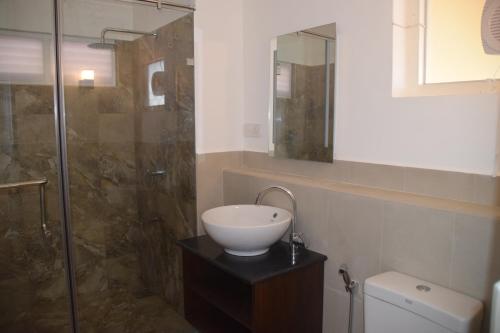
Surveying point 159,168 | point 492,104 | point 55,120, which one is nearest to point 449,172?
point 492,104

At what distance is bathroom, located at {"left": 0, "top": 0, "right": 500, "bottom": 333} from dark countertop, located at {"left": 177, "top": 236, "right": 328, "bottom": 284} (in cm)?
5

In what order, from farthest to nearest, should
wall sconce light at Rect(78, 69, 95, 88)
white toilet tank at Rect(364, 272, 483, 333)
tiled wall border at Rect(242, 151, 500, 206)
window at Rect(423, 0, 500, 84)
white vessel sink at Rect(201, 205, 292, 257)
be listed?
wall sconce light at Rect(78, 69, 95, 88), white vessel sink at Rect(201, 205, 292, 257), window at Rect(423, 0, 500, 84), tiled wall border at Rect(242, 151, 500, 206), white toilet tank at Rect(364, 272, 483, 333)

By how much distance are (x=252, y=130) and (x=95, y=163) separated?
1033mm

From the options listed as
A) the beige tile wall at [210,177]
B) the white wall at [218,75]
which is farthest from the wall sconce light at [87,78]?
the beige tile wall at [210,177]

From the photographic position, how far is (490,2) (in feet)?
4.44

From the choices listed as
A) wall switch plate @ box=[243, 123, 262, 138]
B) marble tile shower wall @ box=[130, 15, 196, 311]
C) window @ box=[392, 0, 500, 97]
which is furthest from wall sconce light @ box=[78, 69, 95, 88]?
window @ box=[392, 0, 500, 97]

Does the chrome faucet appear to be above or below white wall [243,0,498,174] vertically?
below

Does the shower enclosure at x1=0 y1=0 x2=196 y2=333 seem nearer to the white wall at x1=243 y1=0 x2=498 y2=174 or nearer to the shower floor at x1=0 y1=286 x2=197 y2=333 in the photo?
the shower floor at x1=0 y1=286 x2=197 y2=333

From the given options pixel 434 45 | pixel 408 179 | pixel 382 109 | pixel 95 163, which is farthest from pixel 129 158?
pixel 434 45

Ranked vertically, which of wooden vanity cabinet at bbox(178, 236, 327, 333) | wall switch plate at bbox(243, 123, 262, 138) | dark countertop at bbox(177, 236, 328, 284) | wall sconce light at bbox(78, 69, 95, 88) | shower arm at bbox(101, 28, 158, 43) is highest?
shower arm at bbox(101, 28, 158, 43)

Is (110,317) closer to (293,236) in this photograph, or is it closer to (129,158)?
(129,158)

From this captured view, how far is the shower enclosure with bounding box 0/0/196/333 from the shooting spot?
2.19 metres

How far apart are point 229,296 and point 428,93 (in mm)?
1251

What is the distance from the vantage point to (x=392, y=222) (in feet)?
4.91
